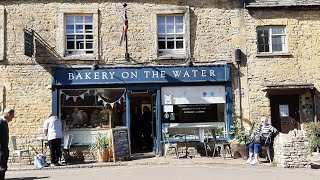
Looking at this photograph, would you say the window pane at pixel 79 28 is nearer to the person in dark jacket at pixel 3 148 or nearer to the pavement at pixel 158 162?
the pavement at pixel 158 162

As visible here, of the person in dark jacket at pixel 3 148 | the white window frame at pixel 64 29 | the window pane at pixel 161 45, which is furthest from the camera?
the window pane at pixel 161 45

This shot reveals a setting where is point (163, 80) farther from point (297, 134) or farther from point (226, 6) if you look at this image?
point (297, 134)

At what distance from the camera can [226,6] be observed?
16656 millimetres

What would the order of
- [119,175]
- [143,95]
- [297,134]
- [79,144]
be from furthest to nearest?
1. [143,95]
2. [79,144]
3. [297,134]
4. [119,175]

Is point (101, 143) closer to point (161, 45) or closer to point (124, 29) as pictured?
point (124, 29)

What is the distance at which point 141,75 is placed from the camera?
52.6 feet

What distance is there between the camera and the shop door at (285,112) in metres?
16.5

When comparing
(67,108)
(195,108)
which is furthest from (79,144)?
(195,108)

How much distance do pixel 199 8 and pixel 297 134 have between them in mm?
6276

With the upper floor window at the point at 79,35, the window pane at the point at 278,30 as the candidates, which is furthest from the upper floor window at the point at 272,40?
the upper floor window at the point at 79,35

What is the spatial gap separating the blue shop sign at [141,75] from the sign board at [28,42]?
108cm

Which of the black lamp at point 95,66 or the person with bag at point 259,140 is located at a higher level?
the black lamp at point 95,66

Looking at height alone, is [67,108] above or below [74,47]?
below

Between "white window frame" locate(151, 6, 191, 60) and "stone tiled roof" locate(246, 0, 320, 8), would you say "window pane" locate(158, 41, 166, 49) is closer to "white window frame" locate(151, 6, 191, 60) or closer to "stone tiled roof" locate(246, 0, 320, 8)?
"white window frame" locate(151, 6, 191, 60)
